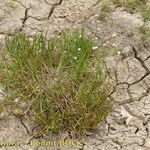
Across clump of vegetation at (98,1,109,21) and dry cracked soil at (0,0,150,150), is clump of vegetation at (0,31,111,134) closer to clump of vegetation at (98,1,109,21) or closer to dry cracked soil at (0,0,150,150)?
dry cracked soil at (0,0,150,150)

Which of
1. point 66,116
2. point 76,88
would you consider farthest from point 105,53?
point 66,116

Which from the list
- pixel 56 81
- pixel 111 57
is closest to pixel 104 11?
pixel 111 57

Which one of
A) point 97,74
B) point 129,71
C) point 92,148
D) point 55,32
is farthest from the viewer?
point 55,32

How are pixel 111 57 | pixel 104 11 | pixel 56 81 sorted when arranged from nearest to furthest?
pixel 56 81 < pixel 111 57 < pixel 104 11

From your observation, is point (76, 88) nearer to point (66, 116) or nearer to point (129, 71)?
point (66, 116)

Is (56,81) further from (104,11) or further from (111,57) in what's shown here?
(104,11)

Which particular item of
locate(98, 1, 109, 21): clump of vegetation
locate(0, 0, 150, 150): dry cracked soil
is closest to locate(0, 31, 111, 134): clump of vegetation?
locate(0, 0, 150, 150): dry cracked soil
